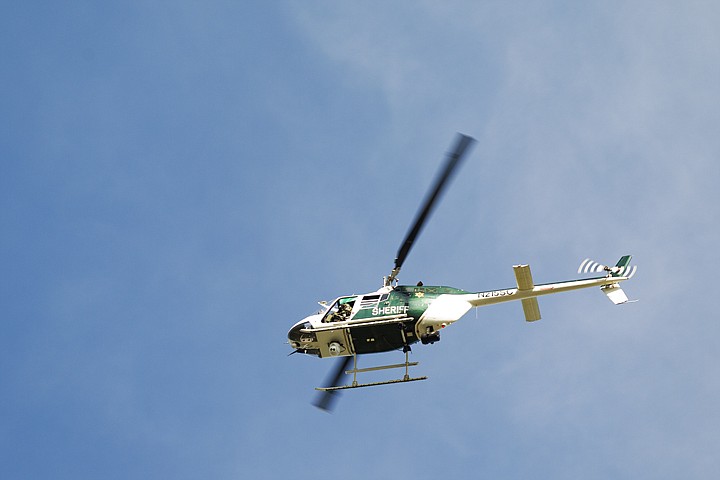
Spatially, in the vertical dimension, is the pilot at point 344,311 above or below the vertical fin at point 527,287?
above

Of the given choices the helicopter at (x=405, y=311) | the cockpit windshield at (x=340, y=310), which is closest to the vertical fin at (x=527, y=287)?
the helicopter at (x=405, y=311)

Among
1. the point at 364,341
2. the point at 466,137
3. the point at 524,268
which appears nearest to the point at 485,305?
the point at 524,268

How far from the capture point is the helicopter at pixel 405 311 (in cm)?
2495

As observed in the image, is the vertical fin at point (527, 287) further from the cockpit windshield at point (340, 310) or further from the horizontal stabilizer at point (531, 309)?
the cockpit windshield at point (340, 310)

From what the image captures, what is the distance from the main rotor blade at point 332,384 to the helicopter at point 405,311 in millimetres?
708

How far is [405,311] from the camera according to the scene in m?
25.0

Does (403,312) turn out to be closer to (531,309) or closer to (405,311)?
(405,311)

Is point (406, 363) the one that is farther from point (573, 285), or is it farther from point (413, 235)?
point (573, 285)

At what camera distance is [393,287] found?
26.0 meters

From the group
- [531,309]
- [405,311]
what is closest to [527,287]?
[531,309]

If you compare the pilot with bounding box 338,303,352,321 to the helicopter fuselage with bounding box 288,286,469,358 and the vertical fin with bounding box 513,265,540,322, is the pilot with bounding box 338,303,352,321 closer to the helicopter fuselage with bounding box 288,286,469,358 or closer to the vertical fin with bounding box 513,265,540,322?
the helicopter fuselage with bounding box 288,286,469,358

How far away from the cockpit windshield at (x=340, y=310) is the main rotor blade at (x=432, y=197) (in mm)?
1465

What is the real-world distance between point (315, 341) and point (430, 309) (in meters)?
3.69

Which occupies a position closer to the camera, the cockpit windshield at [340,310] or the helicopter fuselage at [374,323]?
the helicopter fuselage at [374,323]
